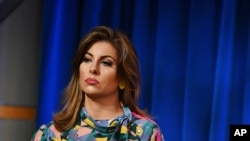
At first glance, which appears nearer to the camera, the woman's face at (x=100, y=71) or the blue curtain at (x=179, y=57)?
the woman's face at (x=100, y=71)

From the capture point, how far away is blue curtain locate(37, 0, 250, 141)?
1565 millimetres

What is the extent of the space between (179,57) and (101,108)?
0.55 meters

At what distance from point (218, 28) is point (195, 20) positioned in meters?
0.08

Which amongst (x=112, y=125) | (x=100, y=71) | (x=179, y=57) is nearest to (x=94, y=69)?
(x=100, y=71)

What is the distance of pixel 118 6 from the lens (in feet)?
5.86

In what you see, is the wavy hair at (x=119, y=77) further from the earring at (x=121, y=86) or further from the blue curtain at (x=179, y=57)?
the blue curtain at (x=179, y=57)

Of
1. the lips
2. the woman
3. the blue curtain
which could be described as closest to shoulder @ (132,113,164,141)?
the woman

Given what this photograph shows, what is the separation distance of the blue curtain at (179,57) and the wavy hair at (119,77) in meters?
0.42

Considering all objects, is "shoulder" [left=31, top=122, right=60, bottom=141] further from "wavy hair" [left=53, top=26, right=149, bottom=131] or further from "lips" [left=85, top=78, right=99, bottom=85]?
"lips" [left=85, top=78, right=99, bottom=85]

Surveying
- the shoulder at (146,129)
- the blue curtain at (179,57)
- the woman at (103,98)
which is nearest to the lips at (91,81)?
the woman at (103,98)

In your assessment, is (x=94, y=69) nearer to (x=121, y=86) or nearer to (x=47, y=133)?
(x=121, y=86)

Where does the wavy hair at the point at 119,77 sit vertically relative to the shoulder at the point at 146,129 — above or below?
above

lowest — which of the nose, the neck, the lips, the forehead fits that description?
the neck

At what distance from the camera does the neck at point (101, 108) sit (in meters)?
1.19
